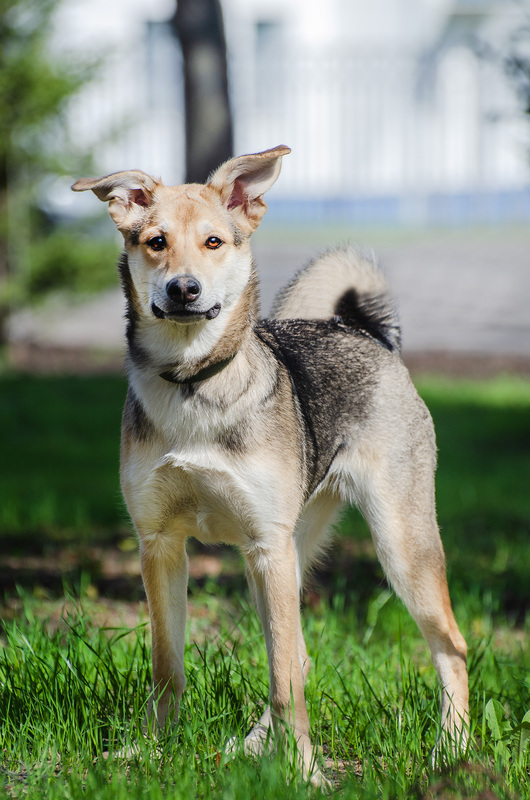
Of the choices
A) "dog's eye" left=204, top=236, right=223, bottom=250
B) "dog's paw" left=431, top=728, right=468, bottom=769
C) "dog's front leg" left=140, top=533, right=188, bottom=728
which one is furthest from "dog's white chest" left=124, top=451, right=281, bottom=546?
"dog's paw" left=431, top=728, right=468, bottom=769

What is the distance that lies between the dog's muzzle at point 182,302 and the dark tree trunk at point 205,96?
5.37m

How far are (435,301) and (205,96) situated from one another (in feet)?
22.9

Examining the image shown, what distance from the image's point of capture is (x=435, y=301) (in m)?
14.4

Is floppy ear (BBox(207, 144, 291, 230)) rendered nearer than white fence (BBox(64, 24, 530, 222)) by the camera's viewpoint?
Yes

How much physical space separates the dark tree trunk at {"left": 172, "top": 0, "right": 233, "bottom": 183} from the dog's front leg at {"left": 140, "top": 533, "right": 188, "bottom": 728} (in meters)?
5.42

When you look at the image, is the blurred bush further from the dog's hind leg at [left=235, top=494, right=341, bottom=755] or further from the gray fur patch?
the dog's hind leg at [left=235, top=494, right=341, bottom=755]

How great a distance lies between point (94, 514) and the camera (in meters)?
6.46

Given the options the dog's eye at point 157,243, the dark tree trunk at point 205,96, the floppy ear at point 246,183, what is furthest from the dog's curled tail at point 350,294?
the dark tree trunk at point 205,96

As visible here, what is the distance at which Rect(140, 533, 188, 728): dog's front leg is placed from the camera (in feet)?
10.3

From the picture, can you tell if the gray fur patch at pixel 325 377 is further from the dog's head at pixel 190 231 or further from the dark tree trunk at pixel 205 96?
the dark tree trunk at pixel 205 96

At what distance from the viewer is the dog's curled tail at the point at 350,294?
157 inches

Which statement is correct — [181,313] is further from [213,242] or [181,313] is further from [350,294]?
[350,294]

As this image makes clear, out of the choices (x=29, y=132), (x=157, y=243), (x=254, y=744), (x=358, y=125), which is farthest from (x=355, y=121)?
(x=254, y=744)

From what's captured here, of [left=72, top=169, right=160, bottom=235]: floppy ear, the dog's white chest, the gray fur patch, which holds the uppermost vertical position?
[left=72, top=169, right=160, bottom=235]: floppy ear
